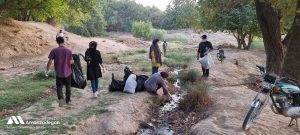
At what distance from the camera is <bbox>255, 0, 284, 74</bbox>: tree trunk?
42.2ft

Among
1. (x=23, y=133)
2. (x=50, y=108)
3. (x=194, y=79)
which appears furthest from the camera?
(x=194, y=79)

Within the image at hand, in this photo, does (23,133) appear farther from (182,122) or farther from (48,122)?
(182,122)

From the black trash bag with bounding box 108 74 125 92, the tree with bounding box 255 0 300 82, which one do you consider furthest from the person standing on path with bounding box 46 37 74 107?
the tree with bounding box 255 0 300 82

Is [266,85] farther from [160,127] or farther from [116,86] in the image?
[116,86]

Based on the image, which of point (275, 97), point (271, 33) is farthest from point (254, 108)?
point (271, 33)

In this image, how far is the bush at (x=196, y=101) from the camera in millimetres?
10039

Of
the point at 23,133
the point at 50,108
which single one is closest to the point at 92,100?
the point at 50,108

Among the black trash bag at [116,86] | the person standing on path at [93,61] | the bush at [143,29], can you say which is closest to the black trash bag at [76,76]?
the person standing on path at [93,61]

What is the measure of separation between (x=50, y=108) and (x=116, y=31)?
63.5 m

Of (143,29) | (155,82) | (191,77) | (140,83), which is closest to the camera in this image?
(155,82)

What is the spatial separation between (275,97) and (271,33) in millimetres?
5565

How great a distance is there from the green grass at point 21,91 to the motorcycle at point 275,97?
589cm

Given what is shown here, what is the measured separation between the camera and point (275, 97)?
7.90m

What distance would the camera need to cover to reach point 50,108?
8984mm
